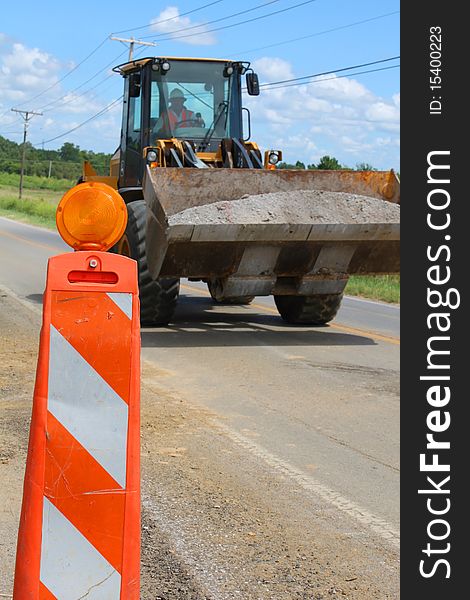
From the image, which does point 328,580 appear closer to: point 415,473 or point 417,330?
point 415,473

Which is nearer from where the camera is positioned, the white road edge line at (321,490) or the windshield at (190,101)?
the white road edge line at (321,490)

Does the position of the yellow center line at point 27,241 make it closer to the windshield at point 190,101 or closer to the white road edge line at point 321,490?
the windshield at point 190,101

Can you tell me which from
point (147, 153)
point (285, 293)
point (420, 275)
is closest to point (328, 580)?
point (420, 275)

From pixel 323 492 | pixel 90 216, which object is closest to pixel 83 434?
pixel 90 216

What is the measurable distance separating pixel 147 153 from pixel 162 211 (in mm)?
2450

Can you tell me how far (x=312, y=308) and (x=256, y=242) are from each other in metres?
2.29

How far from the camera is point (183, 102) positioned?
13969 millimetres

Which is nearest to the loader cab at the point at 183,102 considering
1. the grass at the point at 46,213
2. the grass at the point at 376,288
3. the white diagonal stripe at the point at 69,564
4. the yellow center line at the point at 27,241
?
the grass at the point at 46,213

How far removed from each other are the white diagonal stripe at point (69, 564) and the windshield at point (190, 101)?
11.0m

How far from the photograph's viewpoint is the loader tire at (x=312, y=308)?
43.8 ft

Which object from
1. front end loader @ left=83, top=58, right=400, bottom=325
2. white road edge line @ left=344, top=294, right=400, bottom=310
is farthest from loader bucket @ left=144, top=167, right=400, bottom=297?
white road edge line @ left=344, top=294, right=400, bottom=310

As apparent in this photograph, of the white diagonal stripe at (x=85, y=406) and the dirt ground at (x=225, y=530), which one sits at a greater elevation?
the white diagonal stripe at (x=85, y=406)

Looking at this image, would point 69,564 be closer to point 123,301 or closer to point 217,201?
point 123,301

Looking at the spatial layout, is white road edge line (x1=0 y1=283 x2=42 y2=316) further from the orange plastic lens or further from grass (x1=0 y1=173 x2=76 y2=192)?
grass (x1=0 y1=173 x2=76 y2=192)
